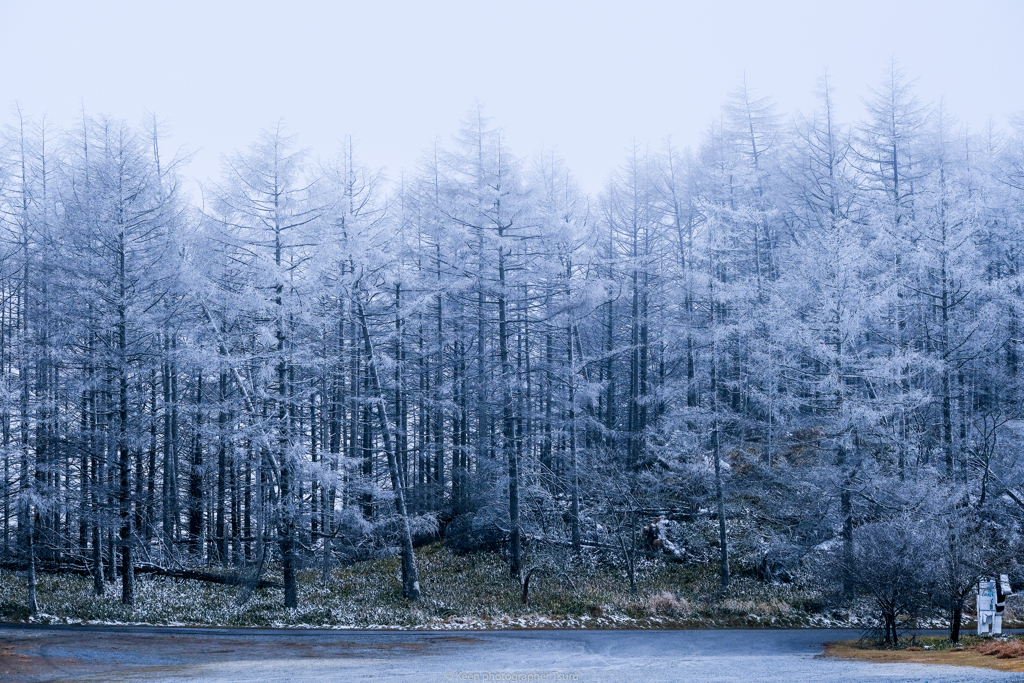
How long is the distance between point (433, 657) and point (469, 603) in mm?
6550

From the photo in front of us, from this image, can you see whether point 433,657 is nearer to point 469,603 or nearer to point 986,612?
point 469,603

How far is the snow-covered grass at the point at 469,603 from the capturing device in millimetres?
17828

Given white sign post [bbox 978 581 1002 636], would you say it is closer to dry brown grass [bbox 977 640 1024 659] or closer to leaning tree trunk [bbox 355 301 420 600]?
dry brown grass [bbox 977 640 1024 659]

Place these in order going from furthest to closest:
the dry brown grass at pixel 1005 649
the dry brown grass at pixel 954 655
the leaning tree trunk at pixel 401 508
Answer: the leaning tree trunk at pixel 401 508
the dry brown grass at pixel 1005 649
the dry brown grass at pixel 954 655

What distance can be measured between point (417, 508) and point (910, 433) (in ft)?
49.4

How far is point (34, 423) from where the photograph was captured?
1880 cm

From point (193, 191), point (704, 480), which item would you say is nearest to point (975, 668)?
point (704, 480)

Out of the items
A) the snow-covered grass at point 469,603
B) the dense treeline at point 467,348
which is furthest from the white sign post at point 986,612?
the snow-covered grass at point 469,603

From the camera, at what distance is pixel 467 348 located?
2947cm

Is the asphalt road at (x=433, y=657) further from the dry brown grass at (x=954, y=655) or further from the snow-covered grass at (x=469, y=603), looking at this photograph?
the snow-covered grass at (x=469, y=603)

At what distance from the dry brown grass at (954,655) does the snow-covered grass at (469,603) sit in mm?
4853

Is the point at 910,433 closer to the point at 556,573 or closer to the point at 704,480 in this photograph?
the point at 704,480

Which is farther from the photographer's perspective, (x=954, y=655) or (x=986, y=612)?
(x=986, y=612)

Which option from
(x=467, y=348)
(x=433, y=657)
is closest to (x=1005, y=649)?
(x=433, y=657)
